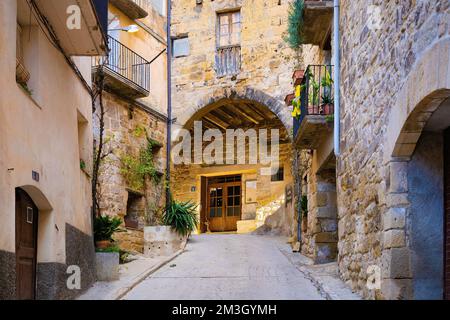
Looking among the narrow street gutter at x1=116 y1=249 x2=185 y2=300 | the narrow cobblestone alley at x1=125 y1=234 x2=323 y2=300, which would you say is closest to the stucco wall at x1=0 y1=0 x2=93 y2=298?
the narrow street gutter at x1=116 y1=249 x2=185 y2=300

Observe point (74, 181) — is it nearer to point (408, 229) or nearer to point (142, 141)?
point (408, 229)

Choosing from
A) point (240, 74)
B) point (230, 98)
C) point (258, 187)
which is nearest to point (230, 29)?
point (240, 74)

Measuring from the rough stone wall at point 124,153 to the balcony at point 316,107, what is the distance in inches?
202

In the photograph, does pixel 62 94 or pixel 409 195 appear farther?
pixel 62 94

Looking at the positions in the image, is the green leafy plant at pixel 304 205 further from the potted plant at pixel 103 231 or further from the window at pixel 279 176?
the window at pixel 279 176

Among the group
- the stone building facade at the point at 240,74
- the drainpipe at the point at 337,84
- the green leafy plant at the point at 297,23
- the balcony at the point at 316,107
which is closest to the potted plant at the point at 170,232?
the stone building facade at the point at 240,74

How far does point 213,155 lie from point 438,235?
1441cm

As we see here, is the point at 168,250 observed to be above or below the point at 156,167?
below

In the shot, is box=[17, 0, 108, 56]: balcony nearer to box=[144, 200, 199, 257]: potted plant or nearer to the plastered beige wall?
the plastered beige wall

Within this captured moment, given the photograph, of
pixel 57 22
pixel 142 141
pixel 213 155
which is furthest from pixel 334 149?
pixel 213 155

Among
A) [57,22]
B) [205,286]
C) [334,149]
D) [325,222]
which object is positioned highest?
[57,22]

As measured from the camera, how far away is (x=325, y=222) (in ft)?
39.8

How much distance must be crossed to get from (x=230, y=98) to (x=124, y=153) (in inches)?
150

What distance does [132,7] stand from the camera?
52.4ft
